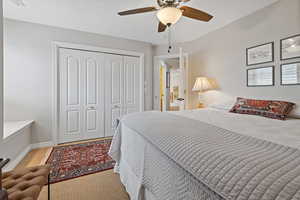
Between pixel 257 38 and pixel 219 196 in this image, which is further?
pixel 257 38

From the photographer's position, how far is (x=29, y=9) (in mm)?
2232

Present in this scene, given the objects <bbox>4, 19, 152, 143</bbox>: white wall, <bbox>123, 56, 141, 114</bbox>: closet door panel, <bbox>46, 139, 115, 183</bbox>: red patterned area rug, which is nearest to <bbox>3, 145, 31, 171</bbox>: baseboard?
<bbox>4, 19, 152, 143</bbox>: white wall

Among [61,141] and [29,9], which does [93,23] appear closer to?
[29,9]

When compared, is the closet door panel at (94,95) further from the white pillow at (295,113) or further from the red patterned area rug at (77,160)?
the white pillow at (295,113)

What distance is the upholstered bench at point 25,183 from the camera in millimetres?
877

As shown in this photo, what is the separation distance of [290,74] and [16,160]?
4.24m

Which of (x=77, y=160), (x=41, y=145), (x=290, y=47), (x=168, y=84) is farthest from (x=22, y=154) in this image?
(x=290, y=47)

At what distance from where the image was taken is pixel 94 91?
320 cm

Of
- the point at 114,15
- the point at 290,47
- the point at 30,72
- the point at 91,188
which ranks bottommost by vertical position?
the point at 91,188

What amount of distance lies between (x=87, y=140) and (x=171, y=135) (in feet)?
9.25

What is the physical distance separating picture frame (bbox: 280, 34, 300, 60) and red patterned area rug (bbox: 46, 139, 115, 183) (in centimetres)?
297

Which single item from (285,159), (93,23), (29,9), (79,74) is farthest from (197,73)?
(29,9)

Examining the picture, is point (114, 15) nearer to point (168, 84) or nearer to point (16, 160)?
point (168, 84)

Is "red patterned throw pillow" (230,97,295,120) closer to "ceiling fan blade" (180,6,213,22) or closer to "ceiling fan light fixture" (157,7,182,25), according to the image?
"ceiling fan blade" (180,6,213,22)
